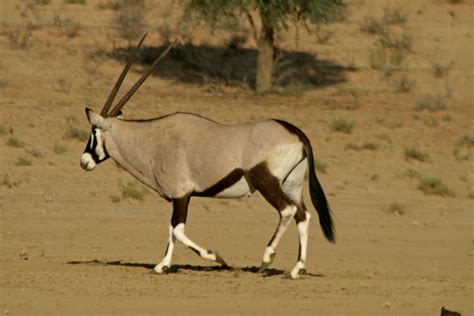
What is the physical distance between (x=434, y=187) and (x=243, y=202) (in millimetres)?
3208

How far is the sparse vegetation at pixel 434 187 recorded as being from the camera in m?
21.9

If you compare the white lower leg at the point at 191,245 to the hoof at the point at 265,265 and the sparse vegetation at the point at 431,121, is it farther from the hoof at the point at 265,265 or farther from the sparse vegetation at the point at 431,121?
the sparse vegetation at the point at 431,121

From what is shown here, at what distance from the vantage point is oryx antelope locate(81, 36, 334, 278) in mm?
13633

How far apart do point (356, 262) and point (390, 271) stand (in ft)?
3.10

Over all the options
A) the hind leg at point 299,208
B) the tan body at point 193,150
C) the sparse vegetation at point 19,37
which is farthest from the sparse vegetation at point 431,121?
the hind leg at point 299,208

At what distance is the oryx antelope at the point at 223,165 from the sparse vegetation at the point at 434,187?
7.73 meters

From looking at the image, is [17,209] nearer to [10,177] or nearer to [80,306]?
[10,177]

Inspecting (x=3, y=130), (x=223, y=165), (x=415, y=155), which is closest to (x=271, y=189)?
(x=223, y=165)

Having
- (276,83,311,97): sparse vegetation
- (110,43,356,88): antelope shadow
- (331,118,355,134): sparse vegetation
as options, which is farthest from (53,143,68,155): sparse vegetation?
(276,83,311,97): sparse vegetation

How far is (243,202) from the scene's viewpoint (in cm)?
2058

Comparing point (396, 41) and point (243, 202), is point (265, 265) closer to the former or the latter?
point (243, 202)

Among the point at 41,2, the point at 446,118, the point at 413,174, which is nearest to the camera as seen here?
the point at 413,174

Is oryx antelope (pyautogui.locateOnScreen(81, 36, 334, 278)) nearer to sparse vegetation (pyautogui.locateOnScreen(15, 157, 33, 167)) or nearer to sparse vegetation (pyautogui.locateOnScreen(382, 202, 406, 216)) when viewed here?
sparse vegetation (pyautogui.locateOnScreen(382, 202, 406, 216))

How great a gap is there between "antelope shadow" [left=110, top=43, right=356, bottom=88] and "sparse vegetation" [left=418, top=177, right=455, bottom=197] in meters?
6.75
